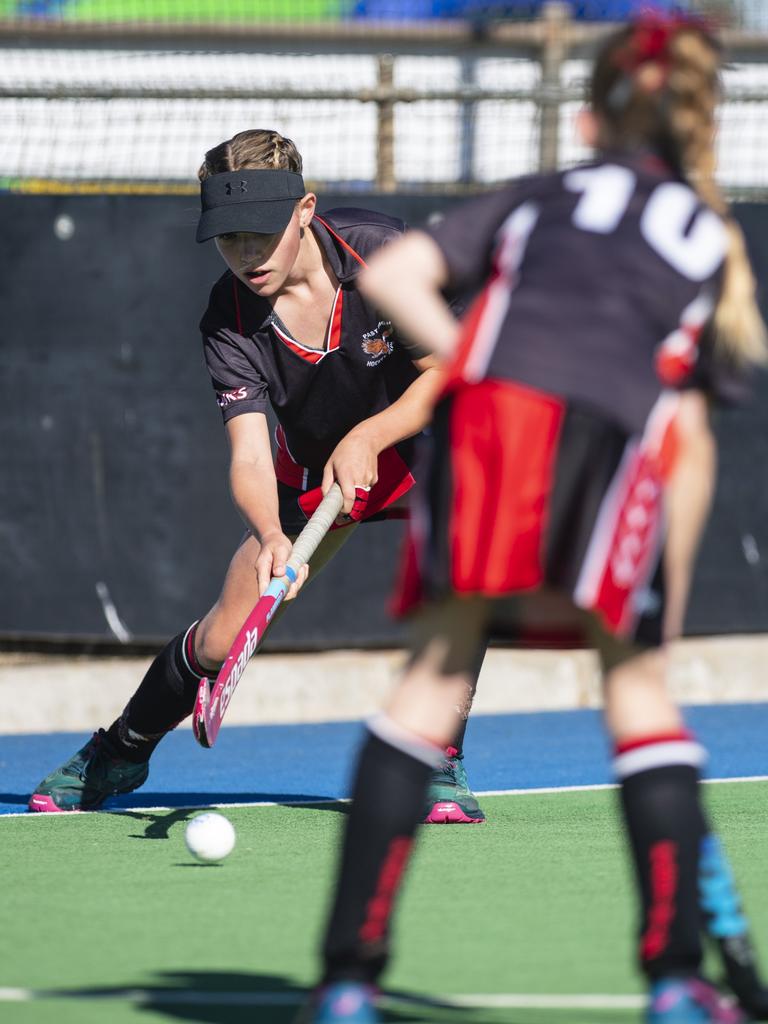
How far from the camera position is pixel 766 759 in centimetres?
604

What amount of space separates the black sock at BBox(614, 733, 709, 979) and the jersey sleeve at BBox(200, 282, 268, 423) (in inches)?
90.8

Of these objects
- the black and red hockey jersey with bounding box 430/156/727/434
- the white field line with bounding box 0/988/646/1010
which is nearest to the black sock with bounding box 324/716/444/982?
the white field line with bounding box 0/988/646/1010

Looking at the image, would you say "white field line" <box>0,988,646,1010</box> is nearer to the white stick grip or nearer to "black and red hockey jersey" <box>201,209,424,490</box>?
the white stick grip

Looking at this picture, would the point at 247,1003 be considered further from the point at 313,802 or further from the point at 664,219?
the point at 313,802

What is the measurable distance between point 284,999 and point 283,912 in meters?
0.71

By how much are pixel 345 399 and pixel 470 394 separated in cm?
234

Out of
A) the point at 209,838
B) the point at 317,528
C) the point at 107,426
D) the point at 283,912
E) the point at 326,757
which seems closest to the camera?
the point at 283,912

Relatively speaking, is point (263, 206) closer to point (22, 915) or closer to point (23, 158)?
point (22, 915)

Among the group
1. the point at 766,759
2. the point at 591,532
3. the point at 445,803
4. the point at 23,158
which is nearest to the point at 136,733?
the point at 445,803

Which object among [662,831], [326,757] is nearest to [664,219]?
[662,831]

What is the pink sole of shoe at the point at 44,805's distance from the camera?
497 centimetres

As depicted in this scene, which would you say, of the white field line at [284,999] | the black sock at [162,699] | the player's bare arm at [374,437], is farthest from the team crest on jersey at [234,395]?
the white field line at [284,999]

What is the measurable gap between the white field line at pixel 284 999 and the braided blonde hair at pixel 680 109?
1018mm

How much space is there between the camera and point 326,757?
632 centimetres
